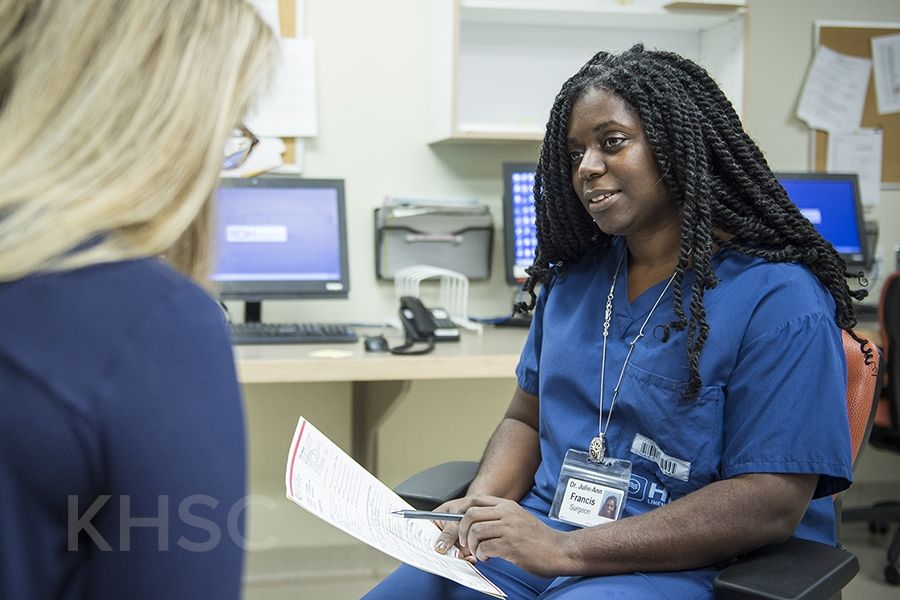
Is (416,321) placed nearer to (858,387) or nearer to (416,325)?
(416,325)

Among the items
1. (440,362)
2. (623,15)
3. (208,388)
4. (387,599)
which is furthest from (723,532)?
(623,15)

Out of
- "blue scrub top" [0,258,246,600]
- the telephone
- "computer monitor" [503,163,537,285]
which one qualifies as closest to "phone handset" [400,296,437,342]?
the telephone

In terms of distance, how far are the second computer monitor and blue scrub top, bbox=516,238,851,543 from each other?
117 centimetres

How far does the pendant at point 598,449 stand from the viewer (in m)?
1.29

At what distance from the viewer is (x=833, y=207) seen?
2.82 metres

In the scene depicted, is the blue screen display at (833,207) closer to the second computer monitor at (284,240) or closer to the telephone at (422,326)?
the telephone at (422,326)

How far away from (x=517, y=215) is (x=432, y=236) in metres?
0.25

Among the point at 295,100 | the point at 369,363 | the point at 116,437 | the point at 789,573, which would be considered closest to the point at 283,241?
the point at 295,100

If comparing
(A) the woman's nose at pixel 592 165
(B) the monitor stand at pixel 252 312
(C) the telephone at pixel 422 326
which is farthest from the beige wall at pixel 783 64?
(A) the woman's nose at pixel 592 165

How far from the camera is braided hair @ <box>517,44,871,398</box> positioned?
1239 millimetres

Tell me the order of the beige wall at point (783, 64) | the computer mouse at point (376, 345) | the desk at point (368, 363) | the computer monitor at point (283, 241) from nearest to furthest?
1. the desk at point (368, 363)
2. the computer mouse at point (376, 345)
3. the computer monitor at point (283, 241)
4. the beige wall at point (783, 64)

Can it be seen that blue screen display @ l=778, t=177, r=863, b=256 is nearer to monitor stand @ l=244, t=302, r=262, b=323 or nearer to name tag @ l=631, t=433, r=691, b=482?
monitor stand @ l=244, t=302, r=262, b=323

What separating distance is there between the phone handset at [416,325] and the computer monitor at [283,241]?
241 mm

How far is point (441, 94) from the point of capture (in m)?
2.54
